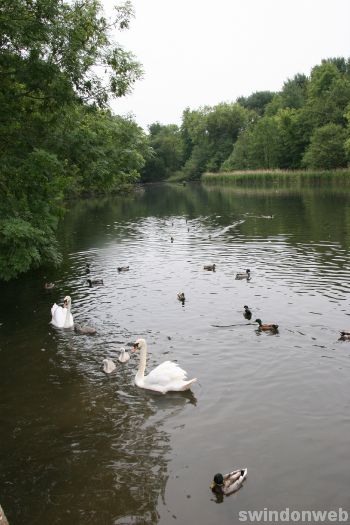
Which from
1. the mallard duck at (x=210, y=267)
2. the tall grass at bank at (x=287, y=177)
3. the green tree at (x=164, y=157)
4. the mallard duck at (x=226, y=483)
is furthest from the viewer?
the green tree at (x=164, y=157)

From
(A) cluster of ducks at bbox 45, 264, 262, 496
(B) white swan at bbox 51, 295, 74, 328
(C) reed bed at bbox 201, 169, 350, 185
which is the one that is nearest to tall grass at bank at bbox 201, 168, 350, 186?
(C) reed bed at bbox 201, 169, 350, 185

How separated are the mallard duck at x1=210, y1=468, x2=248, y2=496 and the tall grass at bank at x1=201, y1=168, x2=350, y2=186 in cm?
7921

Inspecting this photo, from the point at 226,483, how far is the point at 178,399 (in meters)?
4.21

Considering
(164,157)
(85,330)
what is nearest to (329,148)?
(85,330)

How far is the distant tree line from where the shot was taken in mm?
92294

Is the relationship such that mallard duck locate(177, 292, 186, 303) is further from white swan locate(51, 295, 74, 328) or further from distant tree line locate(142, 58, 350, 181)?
distant tree line locate(142, 58, 350, 181)

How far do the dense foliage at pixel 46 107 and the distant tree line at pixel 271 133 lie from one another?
231 ft

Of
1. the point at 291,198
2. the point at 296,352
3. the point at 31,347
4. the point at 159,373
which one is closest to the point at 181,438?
the point at 159,373

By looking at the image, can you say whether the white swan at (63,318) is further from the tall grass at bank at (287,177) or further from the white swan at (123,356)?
the tall grass at bank at (287,177)

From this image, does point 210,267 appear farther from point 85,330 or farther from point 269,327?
point 85,330

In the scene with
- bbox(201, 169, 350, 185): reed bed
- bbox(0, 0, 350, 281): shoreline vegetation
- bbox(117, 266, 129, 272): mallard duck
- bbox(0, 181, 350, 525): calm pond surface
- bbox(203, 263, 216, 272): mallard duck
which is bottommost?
bbox(0, 181, 350, 525): calm pond surface

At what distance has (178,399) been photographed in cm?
1295

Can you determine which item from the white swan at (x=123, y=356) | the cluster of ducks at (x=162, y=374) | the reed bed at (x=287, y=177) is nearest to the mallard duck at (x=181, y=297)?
the cluster of ducks at (x=162, y=374)

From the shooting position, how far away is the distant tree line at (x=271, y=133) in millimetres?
92294
